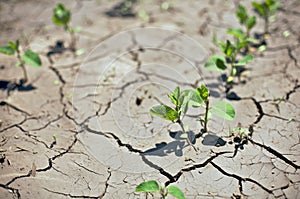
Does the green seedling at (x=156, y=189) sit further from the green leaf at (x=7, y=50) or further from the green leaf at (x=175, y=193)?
the green leaf at (x=7, y=50)

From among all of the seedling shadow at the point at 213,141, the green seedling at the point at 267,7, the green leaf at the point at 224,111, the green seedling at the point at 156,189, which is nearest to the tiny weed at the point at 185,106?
the green leaf at the point at 224,111

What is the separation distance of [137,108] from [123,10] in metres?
1.91

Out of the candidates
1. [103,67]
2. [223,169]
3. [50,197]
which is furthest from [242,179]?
[103,67]

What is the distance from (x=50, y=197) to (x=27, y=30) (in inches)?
97.3

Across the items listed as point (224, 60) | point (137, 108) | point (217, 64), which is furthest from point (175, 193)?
point (224, 60)

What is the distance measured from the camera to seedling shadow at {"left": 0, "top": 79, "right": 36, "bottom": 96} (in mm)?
3209

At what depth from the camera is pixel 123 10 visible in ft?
14.5

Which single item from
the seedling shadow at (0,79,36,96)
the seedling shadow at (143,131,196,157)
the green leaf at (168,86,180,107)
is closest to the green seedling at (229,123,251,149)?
the seedling shadow at (143,131,196,157)

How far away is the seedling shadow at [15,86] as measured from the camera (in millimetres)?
3209

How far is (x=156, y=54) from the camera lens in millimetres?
3605

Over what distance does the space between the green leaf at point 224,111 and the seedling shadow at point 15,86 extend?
1.73 m

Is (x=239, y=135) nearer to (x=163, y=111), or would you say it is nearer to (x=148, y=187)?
(x=163, y=111)

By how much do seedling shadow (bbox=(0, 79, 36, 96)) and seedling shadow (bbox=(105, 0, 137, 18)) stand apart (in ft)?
5.12

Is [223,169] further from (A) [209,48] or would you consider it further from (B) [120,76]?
(A) [209,48]
